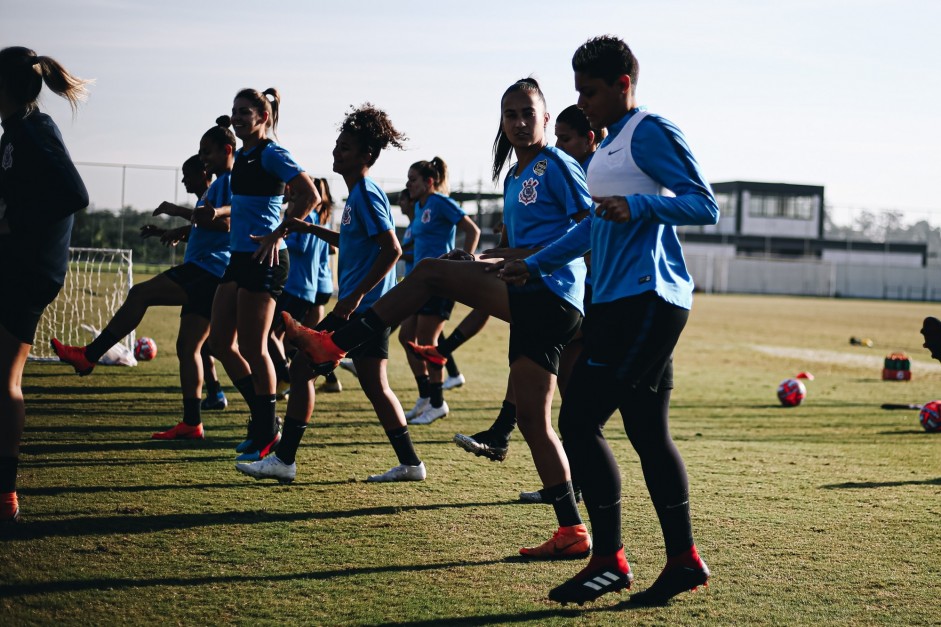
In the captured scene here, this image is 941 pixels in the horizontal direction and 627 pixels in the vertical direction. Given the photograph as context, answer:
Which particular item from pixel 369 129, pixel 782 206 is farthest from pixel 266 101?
pixel 782 206

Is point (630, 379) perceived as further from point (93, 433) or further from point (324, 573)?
point (93, 433)

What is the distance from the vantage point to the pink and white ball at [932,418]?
8.79m

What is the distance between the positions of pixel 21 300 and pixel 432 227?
534 cm

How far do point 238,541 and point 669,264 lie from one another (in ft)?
7.76

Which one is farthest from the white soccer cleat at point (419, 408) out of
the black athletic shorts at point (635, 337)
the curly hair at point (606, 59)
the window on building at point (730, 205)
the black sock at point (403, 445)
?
the window on building at point (730, 205)

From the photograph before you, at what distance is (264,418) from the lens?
6.41 m

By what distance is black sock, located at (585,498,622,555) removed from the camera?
373 cm

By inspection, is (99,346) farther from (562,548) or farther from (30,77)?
(562,548)

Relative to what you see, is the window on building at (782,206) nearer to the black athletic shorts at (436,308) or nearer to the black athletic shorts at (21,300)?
the black athletic shorts at (436,308)

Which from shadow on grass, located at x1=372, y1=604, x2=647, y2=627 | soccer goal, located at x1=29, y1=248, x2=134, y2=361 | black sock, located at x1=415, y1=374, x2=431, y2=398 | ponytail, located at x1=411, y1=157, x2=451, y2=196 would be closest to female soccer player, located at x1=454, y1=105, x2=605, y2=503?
shadow on grass, located at x1=372, y1=604, x2=647, y2=627

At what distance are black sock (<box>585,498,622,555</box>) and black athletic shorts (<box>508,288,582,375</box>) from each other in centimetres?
87

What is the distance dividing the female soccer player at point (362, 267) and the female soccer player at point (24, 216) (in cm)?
137

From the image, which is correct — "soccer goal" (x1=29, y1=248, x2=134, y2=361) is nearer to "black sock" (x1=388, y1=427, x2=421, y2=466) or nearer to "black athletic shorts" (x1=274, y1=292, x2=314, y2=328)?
"black athletic shorts" (x1=274, y1=292, x2=314, y2=328)

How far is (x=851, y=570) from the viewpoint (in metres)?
4.24
